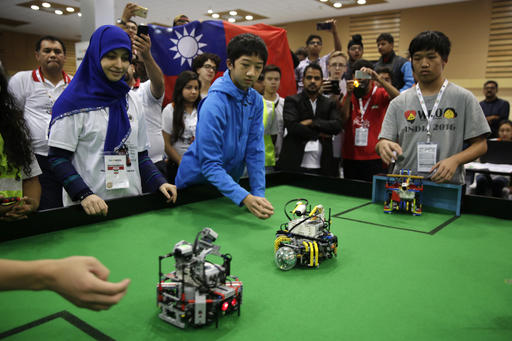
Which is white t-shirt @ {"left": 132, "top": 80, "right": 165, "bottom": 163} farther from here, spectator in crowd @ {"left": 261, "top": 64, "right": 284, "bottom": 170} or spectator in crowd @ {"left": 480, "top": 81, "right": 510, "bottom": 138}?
spectator in crowd @ {"left": 480, "top": 81, "right": 510, "bottom": 138}

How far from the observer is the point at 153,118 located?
10.6 feet

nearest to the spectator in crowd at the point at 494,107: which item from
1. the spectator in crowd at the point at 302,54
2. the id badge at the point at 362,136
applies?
the spectator in crowd at the point at 302,54

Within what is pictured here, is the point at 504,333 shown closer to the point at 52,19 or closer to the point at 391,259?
the point at 391,259

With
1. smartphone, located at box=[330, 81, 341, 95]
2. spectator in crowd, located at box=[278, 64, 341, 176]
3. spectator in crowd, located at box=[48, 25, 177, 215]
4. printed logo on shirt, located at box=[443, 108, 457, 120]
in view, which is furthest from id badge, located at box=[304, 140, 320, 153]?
spectator in crowd, located at box=[48, 25, 177, 215]

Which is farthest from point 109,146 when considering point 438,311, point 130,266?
point 438,311

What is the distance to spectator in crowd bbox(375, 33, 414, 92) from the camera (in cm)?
425

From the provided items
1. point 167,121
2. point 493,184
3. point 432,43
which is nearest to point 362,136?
point 432,43

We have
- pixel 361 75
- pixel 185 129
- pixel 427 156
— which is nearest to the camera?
pixel 427 156

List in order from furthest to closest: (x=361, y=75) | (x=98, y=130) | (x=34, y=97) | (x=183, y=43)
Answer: (x=183, y=43) → (x=361, y=75) → (x=34, y=97) → (x=98, y=130)

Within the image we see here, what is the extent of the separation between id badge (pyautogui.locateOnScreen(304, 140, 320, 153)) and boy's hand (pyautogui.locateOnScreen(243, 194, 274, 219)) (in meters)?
1.78

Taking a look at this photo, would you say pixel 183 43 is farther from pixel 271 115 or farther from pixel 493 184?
pixel 493 184

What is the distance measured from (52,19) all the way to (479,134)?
1170 centimetres

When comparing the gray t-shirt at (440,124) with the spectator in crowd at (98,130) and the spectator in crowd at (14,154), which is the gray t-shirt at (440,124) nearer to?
the spectator in crowd at (98,130)

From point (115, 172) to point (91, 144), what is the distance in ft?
0.58
